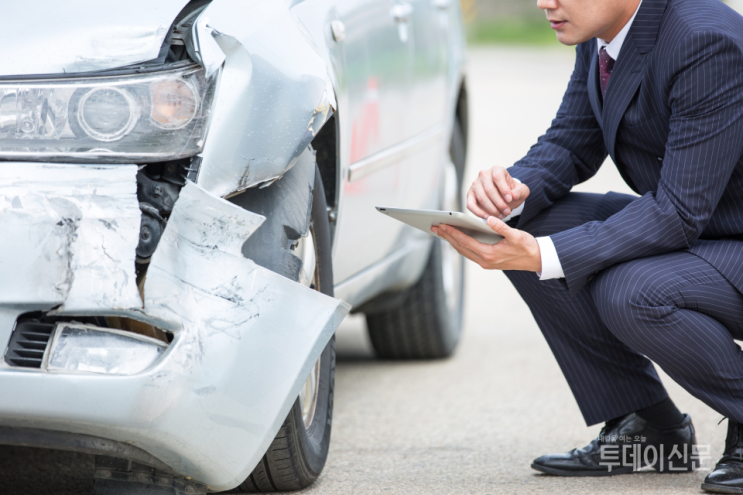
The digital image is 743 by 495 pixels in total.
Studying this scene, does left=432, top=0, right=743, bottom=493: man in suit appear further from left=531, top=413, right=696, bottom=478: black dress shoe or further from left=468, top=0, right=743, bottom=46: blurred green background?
left=468, top=0, right=743, bottom=46: blurred green background

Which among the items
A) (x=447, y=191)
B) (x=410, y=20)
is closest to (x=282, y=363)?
(x=410, y=20)

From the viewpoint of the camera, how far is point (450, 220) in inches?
75.9

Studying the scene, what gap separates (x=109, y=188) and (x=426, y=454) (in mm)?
1307

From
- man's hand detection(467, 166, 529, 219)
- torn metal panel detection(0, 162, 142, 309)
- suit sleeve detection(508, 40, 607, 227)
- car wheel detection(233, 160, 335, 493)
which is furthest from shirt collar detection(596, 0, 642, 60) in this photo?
torn metal panel detection(0, 162, 142, 309)

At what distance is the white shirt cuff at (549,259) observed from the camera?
200 cm

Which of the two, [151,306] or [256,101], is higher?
[256,101]

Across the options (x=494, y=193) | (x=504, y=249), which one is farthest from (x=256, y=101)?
(x=494, y=193)

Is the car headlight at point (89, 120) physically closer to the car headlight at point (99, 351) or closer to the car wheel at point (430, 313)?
the car headlight at point (99, 351)

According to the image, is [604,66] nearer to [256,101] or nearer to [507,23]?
[256,101]

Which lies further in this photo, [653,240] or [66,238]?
[653,240]

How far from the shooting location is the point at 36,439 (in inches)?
62.2

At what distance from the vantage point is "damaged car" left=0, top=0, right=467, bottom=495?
1.46 metres

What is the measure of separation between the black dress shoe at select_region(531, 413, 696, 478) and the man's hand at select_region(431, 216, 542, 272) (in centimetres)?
55

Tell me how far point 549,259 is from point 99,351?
100 cm
